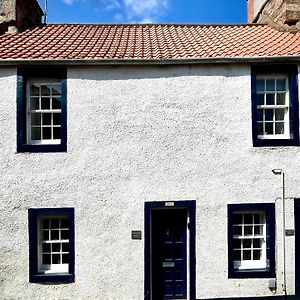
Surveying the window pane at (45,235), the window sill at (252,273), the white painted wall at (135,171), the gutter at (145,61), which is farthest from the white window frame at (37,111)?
the window sill at (252,273)

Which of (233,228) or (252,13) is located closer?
(233,228)

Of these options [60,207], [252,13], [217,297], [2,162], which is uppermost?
[252,13]

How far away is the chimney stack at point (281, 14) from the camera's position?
31.1 feet

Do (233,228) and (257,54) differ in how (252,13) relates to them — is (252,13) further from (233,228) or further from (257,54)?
(233,228)

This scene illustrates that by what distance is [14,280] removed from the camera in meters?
7.41

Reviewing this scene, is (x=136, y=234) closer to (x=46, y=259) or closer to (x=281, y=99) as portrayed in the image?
(x=46, y=259)

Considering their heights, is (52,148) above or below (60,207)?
above

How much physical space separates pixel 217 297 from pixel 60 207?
4316 millimetres

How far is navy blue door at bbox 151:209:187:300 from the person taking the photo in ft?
25.5

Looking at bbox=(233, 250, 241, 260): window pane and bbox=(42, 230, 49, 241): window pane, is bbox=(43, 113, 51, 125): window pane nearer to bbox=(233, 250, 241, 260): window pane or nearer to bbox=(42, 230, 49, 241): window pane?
bbox=(42, 230, 49, 241): window pane

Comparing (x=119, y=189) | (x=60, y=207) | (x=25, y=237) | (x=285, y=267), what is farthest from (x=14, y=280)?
(x=285, y=267)

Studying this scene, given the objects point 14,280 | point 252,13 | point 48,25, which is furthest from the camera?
point 252,13

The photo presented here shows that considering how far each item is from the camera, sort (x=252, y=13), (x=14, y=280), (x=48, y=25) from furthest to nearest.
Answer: (x=252, y=13) < (x=48, y=25) < (x=14, y=280)

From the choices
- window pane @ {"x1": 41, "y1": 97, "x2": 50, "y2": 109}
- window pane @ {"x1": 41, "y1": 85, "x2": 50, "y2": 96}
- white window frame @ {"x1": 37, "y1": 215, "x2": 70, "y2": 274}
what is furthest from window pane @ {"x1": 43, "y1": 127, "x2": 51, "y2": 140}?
white window frame @ {"x1": 37, "y1": 215, "x2": 70, "y2": 274}
